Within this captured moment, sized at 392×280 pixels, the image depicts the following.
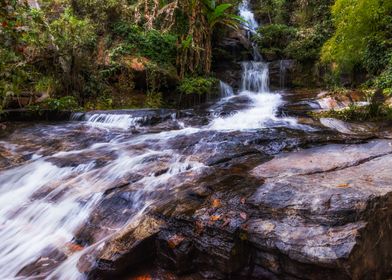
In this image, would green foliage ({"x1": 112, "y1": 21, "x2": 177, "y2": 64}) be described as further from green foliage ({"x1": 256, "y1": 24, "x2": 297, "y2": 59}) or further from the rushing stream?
green foliage ({"x1": 256, "y1": 24, "x2": 297, "y2": 59})

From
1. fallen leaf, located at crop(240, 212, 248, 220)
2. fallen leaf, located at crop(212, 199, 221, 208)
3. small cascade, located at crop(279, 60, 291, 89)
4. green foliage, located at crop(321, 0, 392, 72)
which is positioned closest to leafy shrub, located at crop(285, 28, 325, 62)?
small cascade, located at crop(279, 60, 291, 89)

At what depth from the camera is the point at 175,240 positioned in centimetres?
346

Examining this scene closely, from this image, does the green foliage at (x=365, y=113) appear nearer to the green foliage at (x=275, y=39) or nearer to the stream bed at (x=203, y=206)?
the stream bed at (x=203, y=206)

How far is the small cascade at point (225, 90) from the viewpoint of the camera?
13.9 m

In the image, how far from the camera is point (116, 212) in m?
4.30

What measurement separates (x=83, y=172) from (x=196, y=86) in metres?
7.62

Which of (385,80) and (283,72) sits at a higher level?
(283,72)

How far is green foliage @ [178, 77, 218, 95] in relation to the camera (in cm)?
1258

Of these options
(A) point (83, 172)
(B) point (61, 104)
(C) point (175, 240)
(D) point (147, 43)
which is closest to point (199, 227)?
(C) point (175, 240)

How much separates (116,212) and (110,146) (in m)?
3.09

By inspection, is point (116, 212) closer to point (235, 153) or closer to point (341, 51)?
point (235, 153)

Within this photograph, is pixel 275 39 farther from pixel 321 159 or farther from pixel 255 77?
pixel 321 159

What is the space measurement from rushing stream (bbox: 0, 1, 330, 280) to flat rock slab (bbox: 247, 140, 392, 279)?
142 centimetres

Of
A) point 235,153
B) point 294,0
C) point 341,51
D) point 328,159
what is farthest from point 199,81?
point 294,0
